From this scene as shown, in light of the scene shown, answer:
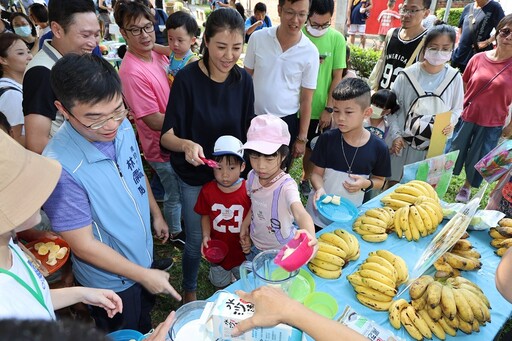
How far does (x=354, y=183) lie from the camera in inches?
106

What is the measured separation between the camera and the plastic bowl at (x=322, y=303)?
1713mm

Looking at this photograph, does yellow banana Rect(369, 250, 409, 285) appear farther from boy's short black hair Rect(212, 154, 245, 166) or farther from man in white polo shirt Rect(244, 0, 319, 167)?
man in white polo shirt Rect(244, 0, 319, 167)

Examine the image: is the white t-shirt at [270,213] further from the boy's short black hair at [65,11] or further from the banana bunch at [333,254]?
the boy's short black hair at [65,11]

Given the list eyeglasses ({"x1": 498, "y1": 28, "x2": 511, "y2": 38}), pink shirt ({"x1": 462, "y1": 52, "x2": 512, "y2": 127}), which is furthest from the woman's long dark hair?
pink shirt ({"x1": 462, "y1": 52, "x2": 512, "y2": 127})

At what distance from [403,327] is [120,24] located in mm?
3319

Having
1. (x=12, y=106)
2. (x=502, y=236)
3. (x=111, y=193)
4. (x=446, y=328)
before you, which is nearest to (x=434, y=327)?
(x=446, y=328)

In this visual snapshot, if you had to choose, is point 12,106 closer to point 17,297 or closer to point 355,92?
point 17,297

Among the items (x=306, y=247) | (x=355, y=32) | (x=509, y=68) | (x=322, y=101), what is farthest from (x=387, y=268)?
(x=355, y=32)

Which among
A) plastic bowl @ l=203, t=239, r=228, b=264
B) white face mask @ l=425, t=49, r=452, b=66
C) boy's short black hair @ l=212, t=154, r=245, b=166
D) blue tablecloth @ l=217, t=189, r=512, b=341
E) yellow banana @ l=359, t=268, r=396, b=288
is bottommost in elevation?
plastic bowl @ l=203, t=239, r=228, b=264

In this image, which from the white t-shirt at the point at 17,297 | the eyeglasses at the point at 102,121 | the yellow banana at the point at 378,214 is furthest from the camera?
the yellow banana at the point at 378,214

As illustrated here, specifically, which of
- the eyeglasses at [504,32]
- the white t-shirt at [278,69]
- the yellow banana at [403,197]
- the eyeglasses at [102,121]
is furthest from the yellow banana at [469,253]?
the eyeglasses at [504,32]

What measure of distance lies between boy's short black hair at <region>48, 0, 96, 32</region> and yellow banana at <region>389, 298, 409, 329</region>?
2.81m

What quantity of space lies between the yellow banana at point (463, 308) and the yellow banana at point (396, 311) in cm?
25

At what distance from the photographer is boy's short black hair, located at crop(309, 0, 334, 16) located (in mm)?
3441
